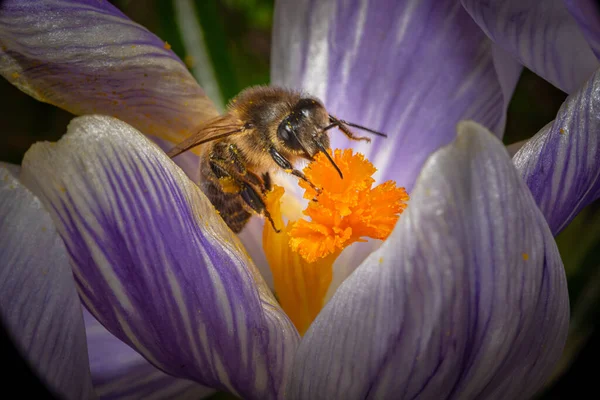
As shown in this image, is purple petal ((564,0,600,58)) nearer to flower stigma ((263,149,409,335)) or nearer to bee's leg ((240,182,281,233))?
flower stigma ((263,149,409,335))

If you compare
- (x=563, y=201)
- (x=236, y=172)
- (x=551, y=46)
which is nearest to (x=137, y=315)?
(x=236, y=172)

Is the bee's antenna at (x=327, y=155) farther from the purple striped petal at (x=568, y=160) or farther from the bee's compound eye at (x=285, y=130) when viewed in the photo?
the purple striped petal at (x=568, y=160)

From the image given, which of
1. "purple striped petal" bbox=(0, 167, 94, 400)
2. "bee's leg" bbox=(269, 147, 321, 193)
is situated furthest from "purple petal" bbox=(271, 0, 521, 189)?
"purple striped petal" bbox=(0, 167, 94, 400)

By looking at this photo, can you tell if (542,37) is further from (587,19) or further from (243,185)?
(243,185)

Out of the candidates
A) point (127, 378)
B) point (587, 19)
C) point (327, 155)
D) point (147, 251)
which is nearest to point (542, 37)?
point (587, 19)

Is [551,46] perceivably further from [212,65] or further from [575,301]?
[212,65]

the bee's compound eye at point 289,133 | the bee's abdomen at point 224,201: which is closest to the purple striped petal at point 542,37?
the bee's compound eye at point 289,133
